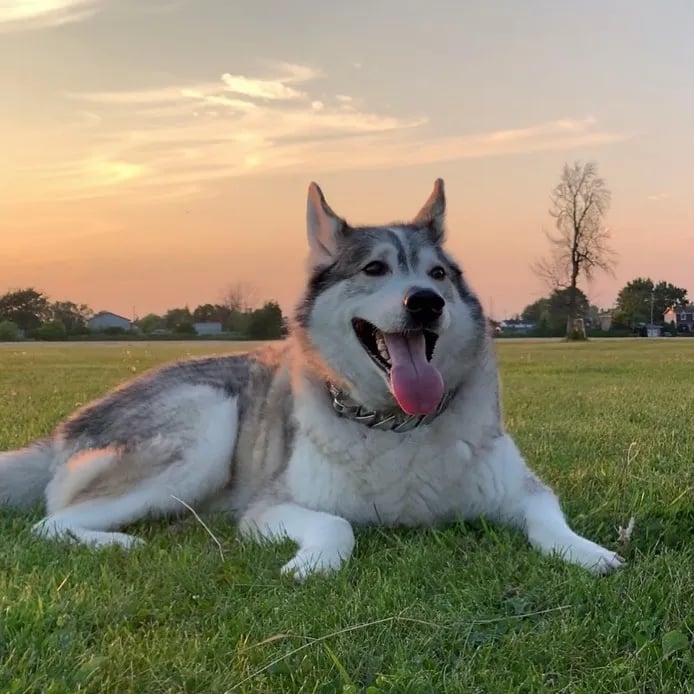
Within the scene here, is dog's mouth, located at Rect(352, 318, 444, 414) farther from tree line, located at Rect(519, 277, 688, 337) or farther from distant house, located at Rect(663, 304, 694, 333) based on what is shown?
distant house, located at Rect(663, 304, 694, 333)

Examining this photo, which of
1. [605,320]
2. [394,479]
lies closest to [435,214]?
[394,479]

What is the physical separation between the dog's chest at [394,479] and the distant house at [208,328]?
41.6 metres

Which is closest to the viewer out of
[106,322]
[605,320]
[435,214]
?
[435,214]

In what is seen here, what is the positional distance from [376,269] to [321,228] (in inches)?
18.0

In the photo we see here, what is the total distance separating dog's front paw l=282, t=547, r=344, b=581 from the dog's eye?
1.37 m

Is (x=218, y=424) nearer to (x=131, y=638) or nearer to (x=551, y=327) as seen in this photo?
(x=131, y=638)

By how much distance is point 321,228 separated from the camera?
4098 mm

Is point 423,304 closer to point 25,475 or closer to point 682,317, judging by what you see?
point 25,475

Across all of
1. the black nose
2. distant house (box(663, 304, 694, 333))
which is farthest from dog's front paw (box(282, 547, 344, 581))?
distant house (box(663, 304, 694, 333))

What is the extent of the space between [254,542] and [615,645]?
67.0 inches

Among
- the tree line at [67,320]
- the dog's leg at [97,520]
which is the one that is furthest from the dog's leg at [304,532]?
the tree line at [67,320]

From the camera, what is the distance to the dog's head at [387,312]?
11.8 feet

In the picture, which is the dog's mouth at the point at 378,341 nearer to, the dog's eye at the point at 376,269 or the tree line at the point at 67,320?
the dog's eye at the point at 376,269

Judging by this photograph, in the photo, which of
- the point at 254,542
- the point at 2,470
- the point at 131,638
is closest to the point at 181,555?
the point at 254,542
